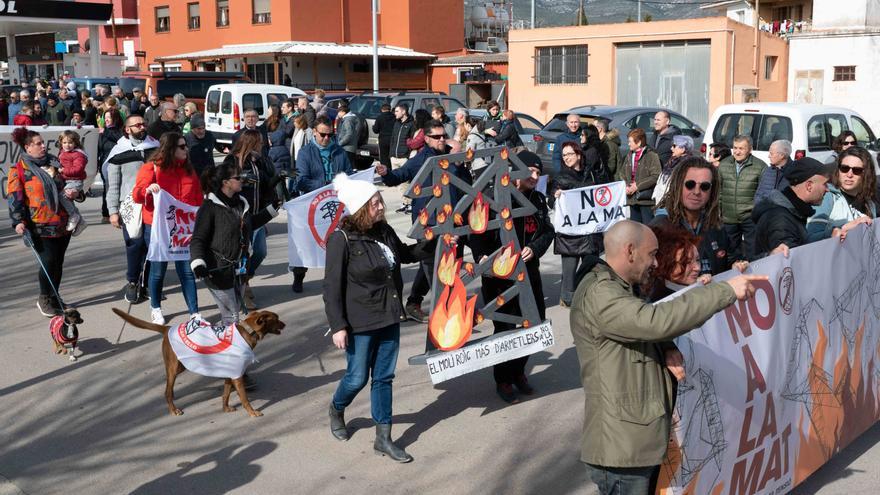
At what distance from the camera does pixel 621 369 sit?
351 cm

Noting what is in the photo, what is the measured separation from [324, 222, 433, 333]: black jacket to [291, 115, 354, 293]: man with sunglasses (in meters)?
4.52

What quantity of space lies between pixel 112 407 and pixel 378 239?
2477mm

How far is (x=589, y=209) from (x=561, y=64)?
2567cm

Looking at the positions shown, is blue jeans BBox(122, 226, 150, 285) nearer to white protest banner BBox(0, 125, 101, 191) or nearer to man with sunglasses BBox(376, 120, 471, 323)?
white protest banner BBox(0, 125, 101, 191)

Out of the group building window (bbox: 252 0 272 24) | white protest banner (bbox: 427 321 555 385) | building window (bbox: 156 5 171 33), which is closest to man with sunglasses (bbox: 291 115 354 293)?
white protest banner (bbox: 427 321 555 385)

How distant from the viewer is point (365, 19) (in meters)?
49.8

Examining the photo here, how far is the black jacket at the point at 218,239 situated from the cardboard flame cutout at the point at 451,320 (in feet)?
6.40

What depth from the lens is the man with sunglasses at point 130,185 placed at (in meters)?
8.99

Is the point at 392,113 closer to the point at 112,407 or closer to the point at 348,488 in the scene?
the point at 112,407

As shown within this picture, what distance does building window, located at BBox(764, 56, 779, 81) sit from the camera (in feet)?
112

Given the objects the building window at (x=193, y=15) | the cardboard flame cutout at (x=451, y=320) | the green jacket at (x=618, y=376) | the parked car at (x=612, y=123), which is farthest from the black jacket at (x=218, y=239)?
the building window at (x=193, y=15)

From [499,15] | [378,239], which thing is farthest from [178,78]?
[499,15]

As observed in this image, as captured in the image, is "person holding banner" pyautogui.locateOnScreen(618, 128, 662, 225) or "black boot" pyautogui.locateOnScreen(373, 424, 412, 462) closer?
"black boot" pyautogui.locateOnScreen(373, 424, 412, 462)

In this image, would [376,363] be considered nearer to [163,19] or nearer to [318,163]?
[318,163]
